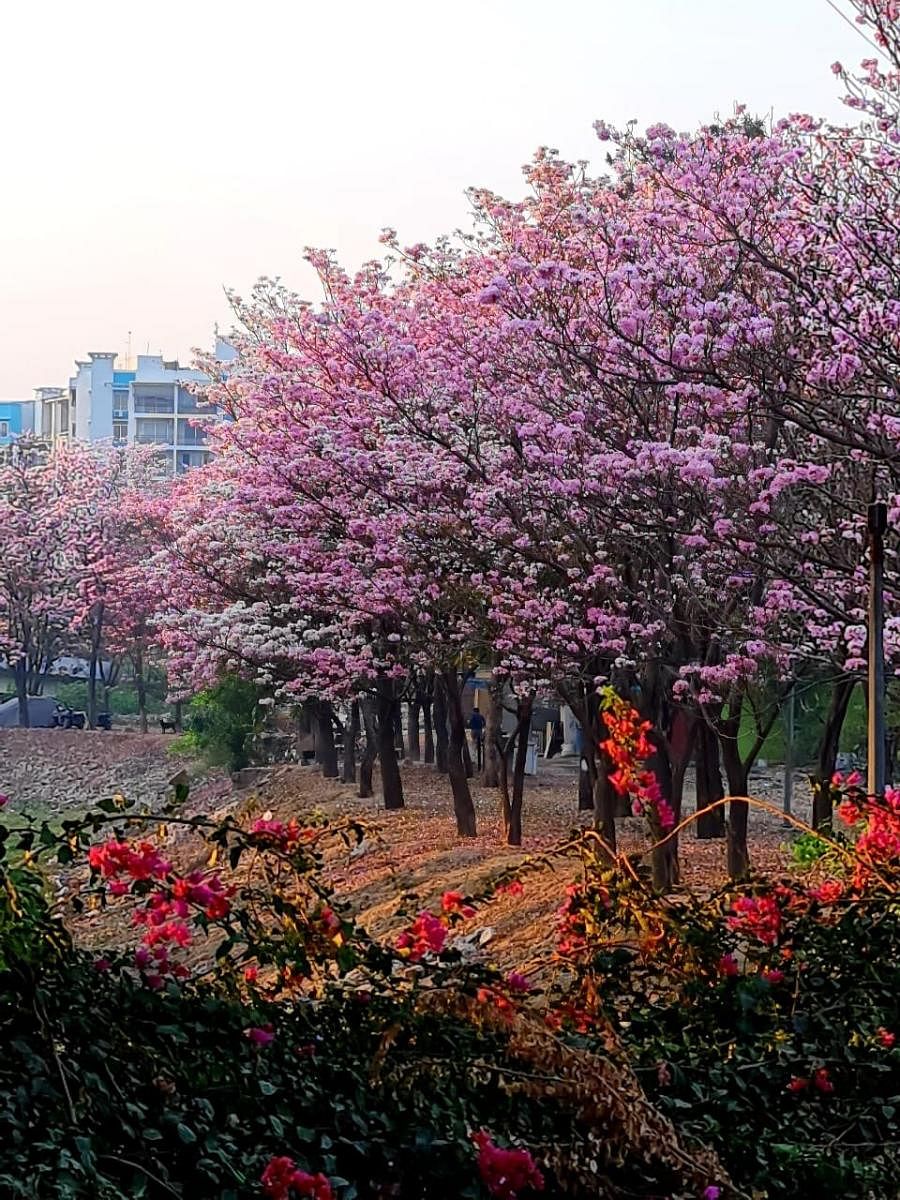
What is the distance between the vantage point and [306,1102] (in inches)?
132

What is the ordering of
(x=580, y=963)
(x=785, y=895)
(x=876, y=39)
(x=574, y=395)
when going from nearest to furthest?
1. (x=580, y=963)
2. (x=785, y=895)
3. (x=876, y=39)
4. (x=574, y=395)

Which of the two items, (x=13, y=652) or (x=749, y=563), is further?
(x=13, y=652)

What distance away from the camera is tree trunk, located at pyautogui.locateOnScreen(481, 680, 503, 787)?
1953 cm

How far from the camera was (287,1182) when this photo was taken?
114 inches

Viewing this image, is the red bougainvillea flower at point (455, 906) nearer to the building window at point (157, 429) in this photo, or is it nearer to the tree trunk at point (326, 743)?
the tree trunk at point (326, 743)

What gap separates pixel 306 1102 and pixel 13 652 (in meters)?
38.9

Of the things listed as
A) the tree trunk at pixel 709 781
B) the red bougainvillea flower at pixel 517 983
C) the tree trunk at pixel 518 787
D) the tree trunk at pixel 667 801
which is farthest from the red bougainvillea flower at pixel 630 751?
the tree trunk at pixel 518 787

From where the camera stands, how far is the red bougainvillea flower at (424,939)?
4.26m

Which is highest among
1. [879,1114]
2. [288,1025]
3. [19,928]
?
[19,928]

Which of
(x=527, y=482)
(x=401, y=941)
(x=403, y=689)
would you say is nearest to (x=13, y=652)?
(x=403, y=689)

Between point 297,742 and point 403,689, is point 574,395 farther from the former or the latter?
point 297,742

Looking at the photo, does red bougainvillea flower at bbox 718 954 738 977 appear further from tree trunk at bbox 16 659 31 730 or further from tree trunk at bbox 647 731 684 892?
tree trunk at bbox 16 659 31 730

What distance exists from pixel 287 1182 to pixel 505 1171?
1.49 ft

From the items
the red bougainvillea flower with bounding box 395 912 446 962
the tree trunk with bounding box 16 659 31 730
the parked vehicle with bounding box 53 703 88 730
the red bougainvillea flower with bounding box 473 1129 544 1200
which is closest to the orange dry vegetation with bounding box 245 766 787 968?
the red bougainvillea flower with bounding box 395 912 446 962
